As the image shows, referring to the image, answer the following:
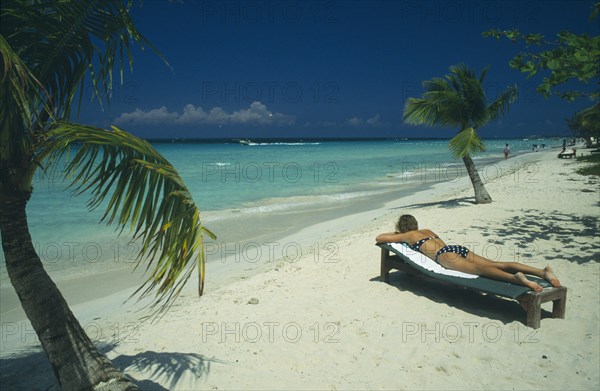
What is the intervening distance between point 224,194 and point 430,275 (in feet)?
51.3

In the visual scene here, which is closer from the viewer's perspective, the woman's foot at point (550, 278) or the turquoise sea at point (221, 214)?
the woman's foot at point (550, 278)

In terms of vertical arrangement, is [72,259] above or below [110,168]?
below

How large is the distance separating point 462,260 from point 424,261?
1.63ft

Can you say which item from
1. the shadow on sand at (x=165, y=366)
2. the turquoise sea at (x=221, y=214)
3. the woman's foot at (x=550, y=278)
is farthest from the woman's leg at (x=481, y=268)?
the turquoise sea at (x=221, y=214)

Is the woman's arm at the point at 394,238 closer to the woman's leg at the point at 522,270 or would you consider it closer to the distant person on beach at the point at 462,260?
the distant person on beach at the point at 462,260

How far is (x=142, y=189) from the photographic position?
90.1 inches

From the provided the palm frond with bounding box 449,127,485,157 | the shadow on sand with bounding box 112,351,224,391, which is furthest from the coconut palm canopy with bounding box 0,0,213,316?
the palm frond with bounding box 449,127,485,157

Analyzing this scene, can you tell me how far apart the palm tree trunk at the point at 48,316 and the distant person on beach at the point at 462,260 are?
12.9 feet

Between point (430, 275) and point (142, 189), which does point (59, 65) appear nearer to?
point (142, 189)

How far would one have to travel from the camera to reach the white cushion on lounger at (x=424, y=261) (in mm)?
4840

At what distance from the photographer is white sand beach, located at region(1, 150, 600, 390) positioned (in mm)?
3605

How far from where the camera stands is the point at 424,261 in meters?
5.29

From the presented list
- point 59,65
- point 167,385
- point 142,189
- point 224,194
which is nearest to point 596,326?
point 167,385

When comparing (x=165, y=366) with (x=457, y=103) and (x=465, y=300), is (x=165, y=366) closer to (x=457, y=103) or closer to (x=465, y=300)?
(x=465, y=300)
